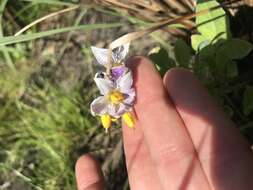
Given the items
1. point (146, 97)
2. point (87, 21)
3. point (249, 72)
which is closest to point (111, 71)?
point (146, 97)

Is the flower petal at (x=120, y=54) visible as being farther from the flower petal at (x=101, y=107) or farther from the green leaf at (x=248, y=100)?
the green leaf at (x=248, y=100)

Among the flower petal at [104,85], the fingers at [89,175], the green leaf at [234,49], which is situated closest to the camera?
the flower petal at [104,85]

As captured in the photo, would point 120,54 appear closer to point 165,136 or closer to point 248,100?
point 165,136

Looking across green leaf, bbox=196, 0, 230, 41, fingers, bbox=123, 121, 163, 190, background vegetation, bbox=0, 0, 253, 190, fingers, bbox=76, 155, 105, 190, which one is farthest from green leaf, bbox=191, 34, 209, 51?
fingers, bbox=76, 155, 105, 190

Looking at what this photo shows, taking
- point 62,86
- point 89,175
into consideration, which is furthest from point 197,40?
point 62,86

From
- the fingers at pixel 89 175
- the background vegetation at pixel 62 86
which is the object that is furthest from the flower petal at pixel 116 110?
the background vegetation at pixel 62 86

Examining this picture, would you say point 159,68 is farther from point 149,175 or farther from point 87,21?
point 87,21
